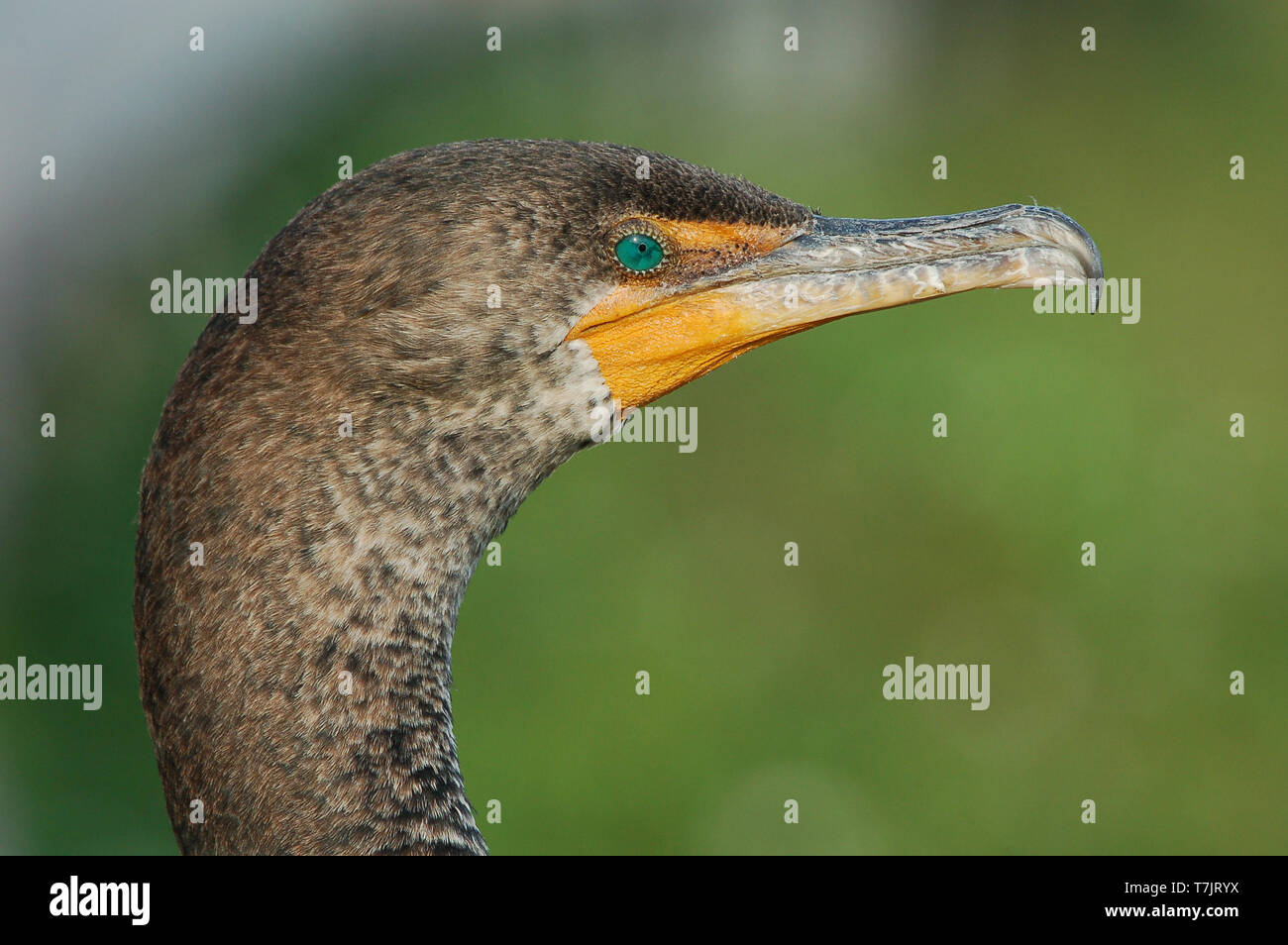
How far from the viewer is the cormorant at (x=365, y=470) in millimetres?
2678

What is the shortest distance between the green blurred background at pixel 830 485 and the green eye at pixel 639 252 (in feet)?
15.2

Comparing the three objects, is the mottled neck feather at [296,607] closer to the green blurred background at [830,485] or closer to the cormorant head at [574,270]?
the cormorant head at [574,270]

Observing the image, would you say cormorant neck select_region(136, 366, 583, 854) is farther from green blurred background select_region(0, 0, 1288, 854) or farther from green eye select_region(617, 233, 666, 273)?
green blurred background select_region(0, 0, 1288, 854)

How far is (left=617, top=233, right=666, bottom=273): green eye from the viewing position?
2.95m

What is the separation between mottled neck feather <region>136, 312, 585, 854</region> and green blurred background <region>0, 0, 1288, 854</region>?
4.41m

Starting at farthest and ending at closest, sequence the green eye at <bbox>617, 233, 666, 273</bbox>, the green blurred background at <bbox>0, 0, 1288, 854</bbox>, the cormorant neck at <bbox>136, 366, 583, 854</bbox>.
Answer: the green blurred background at <bbox>0, 0, 1288, 854</bbox>
the green eye at <bbox>617, 233, 666, 273</bbox>
the cormorant neck at <bbox>136, 366, 583, 854</bbox>

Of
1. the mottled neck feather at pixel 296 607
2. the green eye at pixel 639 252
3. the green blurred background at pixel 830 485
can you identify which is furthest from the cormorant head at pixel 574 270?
the green blurred background at pixel 830 485

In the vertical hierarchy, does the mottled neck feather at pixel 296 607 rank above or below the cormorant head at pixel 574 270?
below

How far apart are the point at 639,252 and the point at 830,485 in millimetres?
6280

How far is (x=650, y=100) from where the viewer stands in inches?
464

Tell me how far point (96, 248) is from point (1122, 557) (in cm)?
788

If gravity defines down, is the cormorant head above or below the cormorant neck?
above

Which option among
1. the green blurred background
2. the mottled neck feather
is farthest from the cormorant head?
the green blurred background

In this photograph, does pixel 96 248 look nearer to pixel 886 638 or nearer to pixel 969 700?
pixel 886 638
